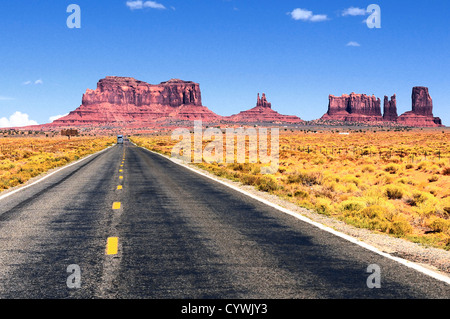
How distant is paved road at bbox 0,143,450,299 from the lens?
470 centimetres

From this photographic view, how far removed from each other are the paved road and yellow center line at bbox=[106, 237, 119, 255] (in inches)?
2.1

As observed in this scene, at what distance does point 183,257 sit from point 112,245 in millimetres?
1444

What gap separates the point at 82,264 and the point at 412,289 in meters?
4.29

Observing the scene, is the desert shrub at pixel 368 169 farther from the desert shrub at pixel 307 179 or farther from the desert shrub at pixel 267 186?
the desert shrub at pixel 267 186

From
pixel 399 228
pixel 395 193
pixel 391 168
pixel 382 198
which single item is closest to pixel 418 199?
pixel 395 193

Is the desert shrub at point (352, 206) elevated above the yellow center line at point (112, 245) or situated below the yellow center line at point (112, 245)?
below

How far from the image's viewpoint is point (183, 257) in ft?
19.8

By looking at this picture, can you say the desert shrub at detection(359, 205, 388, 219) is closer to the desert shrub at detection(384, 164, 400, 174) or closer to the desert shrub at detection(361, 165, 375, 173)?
the desert shrub at detection(361, 165, 375, 173)

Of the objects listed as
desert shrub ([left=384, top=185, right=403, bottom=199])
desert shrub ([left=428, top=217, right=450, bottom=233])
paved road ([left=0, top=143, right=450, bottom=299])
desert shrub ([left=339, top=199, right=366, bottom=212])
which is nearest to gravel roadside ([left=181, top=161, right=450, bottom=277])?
paved road ([left=0, top=143, right=450, bottom=299])

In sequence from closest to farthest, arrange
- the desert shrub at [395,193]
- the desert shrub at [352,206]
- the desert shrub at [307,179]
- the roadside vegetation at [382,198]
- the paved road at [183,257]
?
the paved road at [183,257], the roadside vegetation at [382,198], the desert shrub at [352,206], the desert shrub at [395,193], the desert shrub at [307,179]

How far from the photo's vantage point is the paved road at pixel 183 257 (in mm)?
4699

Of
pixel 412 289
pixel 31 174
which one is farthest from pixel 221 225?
pixel 31 174

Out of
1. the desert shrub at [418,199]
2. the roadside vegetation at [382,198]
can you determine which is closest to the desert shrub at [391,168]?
the roadside vegetation at [382,198]

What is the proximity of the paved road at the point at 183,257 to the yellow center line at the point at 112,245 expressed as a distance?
53 mm
